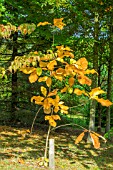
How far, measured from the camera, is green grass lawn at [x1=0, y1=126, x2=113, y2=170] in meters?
5.71

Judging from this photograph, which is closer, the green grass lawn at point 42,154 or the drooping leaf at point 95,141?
the drooping leaf at point 95,141

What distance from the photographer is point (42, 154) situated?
6.67m

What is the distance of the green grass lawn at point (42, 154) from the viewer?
5.71m

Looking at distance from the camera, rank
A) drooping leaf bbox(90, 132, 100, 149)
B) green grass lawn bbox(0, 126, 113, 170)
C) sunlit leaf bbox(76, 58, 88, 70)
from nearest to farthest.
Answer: drooping leaf bbox(90, 132, 100, 149)
sunlit leaf bbox(76, 58, 88, 70)
green grass lawn bbox(0, 126, 113, 170)

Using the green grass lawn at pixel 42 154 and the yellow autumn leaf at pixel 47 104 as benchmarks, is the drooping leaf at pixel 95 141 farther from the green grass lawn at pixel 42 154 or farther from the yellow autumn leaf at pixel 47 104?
the green grass lawn at pixel 42 154

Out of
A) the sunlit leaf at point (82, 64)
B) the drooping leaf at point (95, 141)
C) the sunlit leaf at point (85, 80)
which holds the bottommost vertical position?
the drooping leaf at point (95, 141)

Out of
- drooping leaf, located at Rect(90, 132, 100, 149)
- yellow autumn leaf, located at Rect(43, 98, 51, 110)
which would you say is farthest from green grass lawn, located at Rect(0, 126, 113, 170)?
drooping leaf, located at Rect(90, 132, 100, 149)

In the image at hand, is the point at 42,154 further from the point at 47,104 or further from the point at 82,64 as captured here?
the point at 82,64

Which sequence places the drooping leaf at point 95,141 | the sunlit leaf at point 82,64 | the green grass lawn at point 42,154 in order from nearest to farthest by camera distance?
1. the drooping leaf at point 95,141
2. the sunlit leaf at point 82,64
3. the green grass lawn at point 42,154

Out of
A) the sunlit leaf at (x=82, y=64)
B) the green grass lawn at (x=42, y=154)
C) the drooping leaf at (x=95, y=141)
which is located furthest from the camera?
the green grass lawn at (x=42, y=154)

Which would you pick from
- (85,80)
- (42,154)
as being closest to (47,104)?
(85,80)

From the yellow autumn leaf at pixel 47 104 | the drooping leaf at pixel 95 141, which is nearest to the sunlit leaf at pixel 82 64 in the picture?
Result: the yellow autumn leaf at pixel 47 104

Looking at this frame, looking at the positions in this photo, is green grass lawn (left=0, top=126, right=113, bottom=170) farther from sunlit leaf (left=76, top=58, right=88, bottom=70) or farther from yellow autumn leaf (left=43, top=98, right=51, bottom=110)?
sunlit leaf (left=76, top=58, right=88, bottom=70)

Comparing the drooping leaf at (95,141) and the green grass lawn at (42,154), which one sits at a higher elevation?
the drooping leaf at (95,141)
